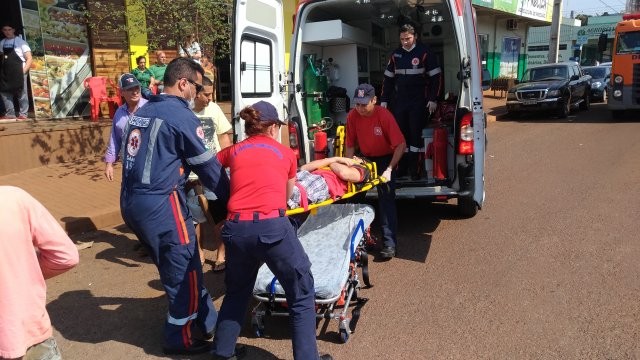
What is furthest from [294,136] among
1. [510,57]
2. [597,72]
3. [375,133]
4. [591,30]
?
[591,30]

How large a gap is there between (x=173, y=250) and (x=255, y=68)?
270cm

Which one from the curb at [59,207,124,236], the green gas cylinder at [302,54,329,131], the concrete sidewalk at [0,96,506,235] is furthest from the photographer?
the green gas cylinder at [302,54,329,131]

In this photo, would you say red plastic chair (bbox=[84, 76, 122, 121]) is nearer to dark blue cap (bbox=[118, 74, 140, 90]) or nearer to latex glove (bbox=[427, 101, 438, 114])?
dark blue cap (bbox=[118, 74, 140, 90])

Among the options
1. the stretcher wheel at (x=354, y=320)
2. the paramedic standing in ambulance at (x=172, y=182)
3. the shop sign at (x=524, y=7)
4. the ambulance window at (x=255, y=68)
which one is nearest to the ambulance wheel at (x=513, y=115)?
the shop sign at (x=524, y=7)

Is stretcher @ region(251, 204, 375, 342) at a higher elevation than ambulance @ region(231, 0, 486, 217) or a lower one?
lower

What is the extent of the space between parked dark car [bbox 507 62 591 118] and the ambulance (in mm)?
8214

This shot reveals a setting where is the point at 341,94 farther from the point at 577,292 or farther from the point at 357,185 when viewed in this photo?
the point at 577,292

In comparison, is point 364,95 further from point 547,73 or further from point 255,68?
point 547,73

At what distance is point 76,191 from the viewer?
7.38m

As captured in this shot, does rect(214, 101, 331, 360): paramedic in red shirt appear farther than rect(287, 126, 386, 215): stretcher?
No

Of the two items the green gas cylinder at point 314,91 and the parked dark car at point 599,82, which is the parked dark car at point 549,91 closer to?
the parked dark car at point 599,82

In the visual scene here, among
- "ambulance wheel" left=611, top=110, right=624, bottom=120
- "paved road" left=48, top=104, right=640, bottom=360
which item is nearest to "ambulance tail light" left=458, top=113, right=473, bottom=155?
"paved road" left=48, top=104, right=640, bottom=360

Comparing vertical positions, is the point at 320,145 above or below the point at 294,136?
below

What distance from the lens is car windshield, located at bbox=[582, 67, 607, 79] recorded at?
20.6 m
